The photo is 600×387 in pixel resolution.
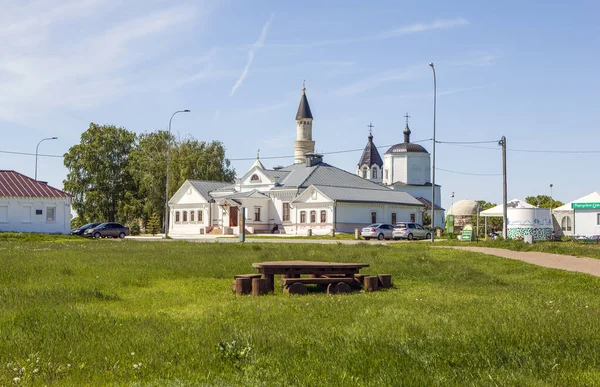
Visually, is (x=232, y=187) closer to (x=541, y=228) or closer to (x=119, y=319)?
(x=541, y=228)

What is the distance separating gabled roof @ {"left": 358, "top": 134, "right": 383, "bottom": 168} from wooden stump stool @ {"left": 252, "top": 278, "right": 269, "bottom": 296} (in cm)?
8284

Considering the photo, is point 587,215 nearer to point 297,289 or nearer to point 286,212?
point 286,212

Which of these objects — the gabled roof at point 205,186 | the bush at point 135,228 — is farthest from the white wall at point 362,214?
the bush at point 135,228

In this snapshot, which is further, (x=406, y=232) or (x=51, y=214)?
(x=51, y=214)

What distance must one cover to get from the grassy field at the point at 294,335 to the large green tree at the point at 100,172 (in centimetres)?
7696

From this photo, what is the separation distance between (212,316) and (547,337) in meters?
5.12

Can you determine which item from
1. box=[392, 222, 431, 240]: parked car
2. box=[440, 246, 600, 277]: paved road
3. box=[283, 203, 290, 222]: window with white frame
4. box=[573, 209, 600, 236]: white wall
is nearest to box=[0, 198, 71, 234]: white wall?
box=[283, 203, 290, 222]: window with white frame

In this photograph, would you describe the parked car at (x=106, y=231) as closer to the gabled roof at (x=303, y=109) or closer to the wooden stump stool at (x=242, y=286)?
the gabled roof at (x=303, y=109)

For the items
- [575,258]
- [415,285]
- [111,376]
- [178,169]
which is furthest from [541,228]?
[178,169]

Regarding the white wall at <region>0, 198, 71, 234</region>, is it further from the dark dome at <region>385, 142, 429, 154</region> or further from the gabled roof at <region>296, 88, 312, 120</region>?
the dark dome at <region>385, 142, 429, 154</region>

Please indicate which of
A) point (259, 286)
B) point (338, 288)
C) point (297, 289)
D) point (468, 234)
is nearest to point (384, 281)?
point (338, 288)

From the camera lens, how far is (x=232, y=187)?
259 feet

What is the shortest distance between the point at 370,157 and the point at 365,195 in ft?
88.2

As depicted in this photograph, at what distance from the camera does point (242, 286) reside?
14.4 m
